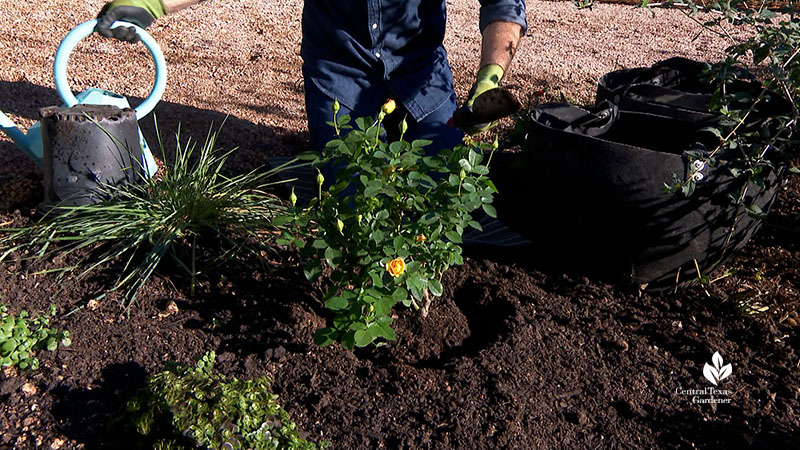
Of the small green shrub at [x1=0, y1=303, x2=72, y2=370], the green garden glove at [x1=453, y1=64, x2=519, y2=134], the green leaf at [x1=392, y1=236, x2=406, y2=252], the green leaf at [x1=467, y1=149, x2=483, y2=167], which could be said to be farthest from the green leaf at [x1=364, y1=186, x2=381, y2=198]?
Answer: the small green shrub at [x1=0, y1=303, x2=72, y2=370]

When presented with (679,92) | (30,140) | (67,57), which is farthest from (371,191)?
(679,92)

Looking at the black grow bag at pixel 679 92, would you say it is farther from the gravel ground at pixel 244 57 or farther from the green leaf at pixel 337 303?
the green leaf at pixel 337 303

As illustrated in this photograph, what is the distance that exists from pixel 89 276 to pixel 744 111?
226cm

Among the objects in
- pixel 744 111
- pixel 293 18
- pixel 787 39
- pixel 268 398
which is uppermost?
pixel 787 39

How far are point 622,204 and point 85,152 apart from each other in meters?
1.79

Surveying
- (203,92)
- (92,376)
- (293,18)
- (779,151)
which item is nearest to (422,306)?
(92,376)

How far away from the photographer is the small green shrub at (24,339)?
6.21ft

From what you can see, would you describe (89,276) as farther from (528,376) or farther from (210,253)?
(528,376)

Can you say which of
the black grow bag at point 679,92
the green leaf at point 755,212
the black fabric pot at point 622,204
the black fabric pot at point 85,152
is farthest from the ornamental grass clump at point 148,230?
the green leaf at point 755,212

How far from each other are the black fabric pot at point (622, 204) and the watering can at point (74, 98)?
1413 mm

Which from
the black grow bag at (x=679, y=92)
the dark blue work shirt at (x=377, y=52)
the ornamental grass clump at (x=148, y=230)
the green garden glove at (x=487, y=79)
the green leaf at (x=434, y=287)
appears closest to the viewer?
the green leaf at (x=434, y=287)

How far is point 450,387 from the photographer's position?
1.93m

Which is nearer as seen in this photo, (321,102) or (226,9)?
(321,102)

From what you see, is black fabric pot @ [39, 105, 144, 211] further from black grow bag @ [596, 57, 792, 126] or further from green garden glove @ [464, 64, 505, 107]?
black grow bag @ [596, 57, 792, 126]
